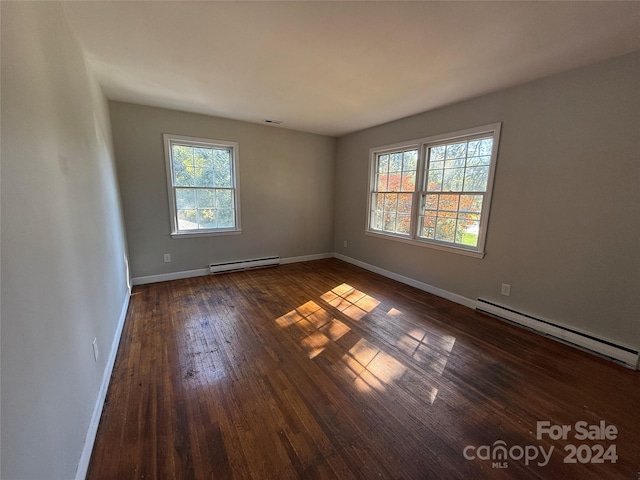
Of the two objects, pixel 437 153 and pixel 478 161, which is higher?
pixel 437 153

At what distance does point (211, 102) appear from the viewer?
10.5 ft

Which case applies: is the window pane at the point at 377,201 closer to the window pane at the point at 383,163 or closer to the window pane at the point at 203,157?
the window pane at the point at 383,163

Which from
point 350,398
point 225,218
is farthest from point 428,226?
point 225,218

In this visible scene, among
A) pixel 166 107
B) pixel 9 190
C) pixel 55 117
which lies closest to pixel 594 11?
pixel 9 190

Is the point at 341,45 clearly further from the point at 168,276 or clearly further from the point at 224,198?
the point at 168,276

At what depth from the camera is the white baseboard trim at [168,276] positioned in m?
3.68

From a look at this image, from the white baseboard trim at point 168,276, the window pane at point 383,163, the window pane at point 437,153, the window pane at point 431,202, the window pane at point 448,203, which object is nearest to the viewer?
the window pane at point 448,203

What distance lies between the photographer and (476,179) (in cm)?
299

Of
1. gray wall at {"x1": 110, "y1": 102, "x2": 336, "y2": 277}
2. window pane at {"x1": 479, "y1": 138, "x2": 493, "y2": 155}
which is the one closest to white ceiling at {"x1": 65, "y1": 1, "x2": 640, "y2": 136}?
window pane at {"x1": 479, "y1": 138, "x2": 493, "y2": 155}

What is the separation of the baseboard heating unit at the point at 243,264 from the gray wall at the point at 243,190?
9cm

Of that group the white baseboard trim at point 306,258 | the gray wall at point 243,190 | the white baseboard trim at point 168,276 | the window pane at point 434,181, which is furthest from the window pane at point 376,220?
the white baseboard trim at point 168,276

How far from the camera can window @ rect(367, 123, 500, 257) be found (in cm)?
294

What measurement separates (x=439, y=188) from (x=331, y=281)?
2047mm

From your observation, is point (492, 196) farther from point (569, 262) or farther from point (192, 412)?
point (192, 412)
